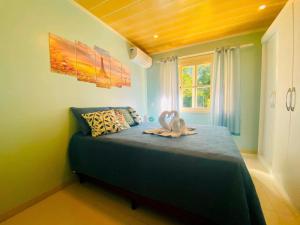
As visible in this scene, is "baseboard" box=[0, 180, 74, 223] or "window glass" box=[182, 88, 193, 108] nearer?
"baseboard" box=[0, 180, 74, 223]

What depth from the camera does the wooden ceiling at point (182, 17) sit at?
1.93m

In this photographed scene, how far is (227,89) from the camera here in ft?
9.33

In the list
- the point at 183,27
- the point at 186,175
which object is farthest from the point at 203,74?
the point at 186,175

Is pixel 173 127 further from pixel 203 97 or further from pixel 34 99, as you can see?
pixel 203 97

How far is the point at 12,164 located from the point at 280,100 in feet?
10.1

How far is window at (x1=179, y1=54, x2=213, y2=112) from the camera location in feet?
10.6

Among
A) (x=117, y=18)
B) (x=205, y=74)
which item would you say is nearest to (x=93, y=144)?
(x=117, y=18)

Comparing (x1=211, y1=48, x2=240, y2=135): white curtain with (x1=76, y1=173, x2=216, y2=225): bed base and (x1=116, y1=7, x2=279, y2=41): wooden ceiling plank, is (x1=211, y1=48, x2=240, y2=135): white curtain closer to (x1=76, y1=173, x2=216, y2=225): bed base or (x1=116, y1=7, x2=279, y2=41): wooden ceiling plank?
(x1=116, y1=7, x2=279, y2=41): wooden ceiling plank

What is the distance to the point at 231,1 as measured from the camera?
6.18 feet

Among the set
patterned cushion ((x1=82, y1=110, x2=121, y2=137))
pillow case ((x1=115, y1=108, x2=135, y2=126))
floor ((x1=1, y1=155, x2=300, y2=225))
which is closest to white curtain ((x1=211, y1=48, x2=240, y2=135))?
floor ((x1=1, y1=155, x2=300, y2=225))

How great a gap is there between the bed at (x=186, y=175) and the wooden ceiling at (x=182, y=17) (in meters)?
1.92

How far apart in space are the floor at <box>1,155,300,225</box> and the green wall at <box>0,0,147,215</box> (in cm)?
19

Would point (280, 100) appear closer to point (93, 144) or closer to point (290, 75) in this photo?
point (290, 75)

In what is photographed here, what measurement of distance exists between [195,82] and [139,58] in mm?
1468
